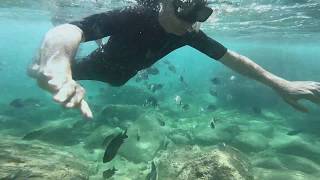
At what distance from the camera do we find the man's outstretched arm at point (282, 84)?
17.1 feet

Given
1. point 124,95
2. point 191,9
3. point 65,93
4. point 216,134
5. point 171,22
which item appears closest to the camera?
point 65,93

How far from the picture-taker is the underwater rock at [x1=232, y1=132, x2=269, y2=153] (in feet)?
48.5

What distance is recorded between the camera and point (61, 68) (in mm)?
3064

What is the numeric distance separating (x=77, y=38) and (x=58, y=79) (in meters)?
0.96

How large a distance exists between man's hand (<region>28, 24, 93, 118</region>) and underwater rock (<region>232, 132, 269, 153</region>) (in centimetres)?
1218

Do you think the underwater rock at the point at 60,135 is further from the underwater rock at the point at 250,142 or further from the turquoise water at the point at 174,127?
the underwater rock at the point at 250,142

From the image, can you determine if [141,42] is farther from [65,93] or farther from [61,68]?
[65,93]

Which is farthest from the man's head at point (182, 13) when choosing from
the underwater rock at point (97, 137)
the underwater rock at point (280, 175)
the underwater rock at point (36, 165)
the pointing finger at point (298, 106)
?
the underwater rock at point (97, 137)

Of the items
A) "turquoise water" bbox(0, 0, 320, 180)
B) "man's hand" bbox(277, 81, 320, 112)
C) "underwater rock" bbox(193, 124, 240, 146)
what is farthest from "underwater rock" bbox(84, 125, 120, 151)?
"man's hand" bbox(277, 81, 320, 112)

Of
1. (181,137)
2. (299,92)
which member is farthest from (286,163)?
(299,92)

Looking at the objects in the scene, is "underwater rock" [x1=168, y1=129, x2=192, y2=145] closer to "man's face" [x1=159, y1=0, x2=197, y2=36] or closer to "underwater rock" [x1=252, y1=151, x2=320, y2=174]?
"underwater rock" [x1=252, y1=151, x2=320, y2=174]

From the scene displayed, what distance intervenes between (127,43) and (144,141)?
9.39 meters

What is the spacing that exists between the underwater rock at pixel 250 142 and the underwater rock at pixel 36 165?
7752 mm

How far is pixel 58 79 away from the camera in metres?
2.84
